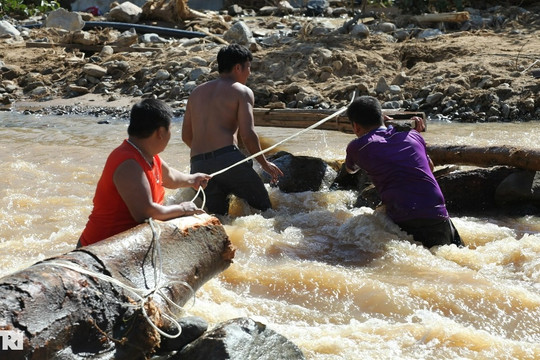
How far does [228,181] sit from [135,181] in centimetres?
252

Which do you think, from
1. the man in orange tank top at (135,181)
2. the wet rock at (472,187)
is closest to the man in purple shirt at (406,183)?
the wet rock at (472,187)

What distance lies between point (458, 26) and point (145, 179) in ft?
44.8

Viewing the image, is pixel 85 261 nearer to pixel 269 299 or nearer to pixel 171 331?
pixel 171 331

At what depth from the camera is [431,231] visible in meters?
5.91

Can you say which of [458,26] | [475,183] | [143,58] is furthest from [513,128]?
[143,58]

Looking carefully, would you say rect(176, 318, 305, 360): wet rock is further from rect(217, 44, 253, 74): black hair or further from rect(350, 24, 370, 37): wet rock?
rect(350, 24, 370, 37): wet rock

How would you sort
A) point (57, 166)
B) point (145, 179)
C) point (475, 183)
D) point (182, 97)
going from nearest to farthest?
point (145, 179) < point (475, 183) < point (57, 166) < point (182, 97)

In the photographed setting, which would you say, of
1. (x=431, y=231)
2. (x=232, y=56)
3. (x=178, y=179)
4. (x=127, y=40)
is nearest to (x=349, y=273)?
(x=431, y=231)

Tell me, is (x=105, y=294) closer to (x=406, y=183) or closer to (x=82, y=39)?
(x=406, y=183)

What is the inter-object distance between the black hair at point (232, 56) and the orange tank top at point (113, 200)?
2.29 meters

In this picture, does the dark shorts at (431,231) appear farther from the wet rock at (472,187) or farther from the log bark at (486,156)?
the log bark at (486,156)

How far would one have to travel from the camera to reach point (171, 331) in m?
3.74

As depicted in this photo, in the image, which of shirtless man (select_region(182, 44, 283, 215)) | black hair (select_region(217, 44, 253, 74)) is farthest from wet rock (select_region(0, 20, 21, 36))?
black hair (select_region(217, 44, 253, 74))

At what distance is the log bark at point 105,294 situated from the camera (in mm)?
3160
